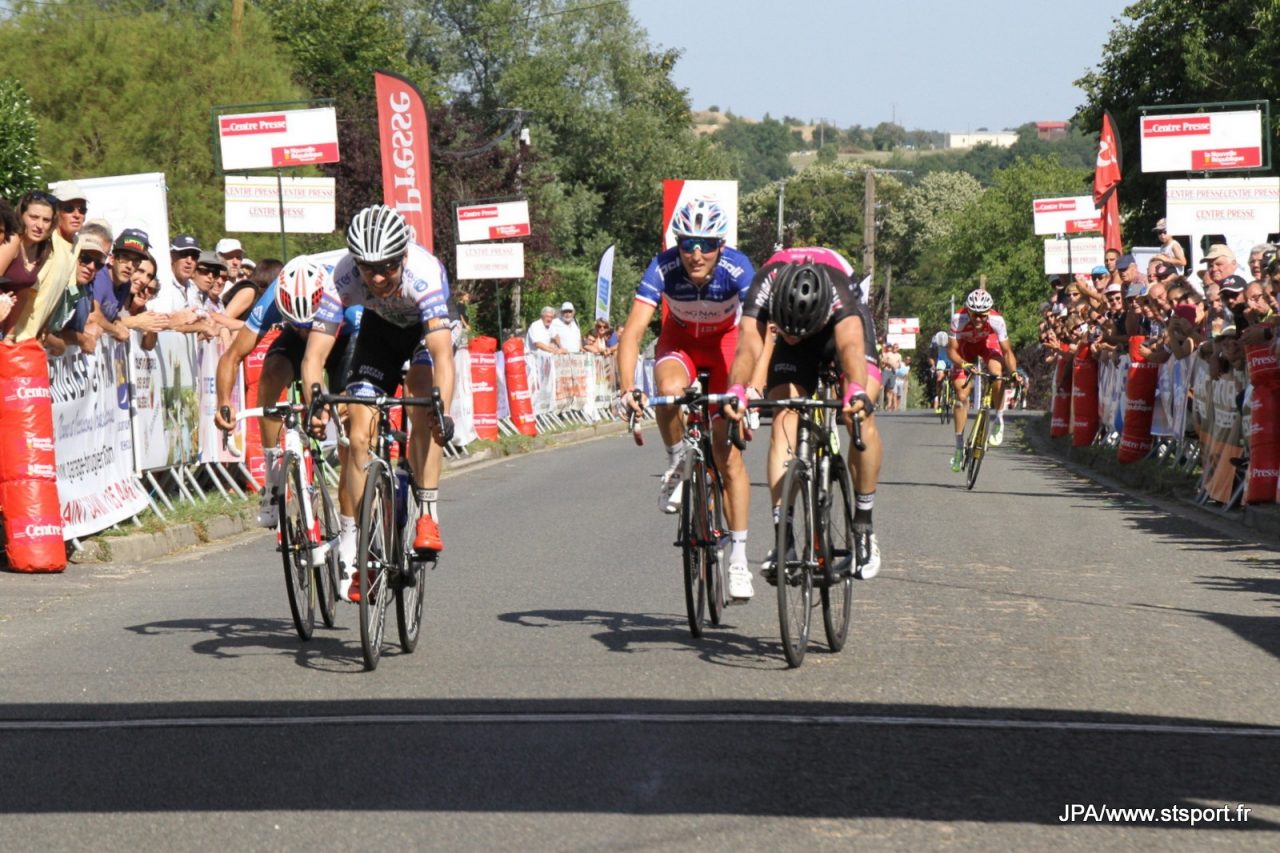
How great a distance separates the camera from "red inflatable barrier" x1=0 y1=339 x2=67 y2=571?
12.2 m

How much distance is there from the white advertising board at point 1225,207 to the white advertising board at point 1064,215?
1575cm

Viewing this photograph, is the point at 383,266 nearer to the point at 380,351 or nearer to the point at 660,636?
the point at 380,351

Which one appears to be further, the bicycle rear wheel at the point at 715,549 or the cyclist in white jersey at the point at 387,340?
the bicycle rear wheel at the point at 715,549

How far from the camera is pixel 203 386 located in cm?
1633

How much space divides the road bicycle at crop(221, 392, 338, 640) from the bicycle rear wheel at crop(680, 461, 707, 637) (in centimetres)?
156

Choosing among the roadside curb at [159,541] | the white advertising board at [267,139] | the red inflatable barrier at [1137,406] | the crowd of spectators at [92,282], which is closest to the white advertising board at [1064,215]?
the white advertising board at [267,139]

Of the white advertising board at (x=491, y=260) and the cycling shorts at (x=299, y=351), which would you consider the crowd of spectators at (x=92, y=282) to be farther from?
the white advertising board at (x=491, y=260)

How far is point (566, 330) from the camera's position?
3584 cm

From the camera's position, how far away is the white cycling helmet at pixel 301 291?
9.04m

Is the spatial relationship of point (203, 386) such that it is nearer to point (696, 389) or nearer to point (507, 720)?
point (696, 389)

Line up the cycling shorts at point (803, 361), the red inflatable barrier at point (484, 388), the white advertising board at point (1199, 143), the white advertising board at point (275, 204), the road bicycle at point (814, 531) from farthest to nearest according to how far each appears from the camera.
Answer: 1. the white advertising board at point (1199, 143)
2. the white advertising board at point (275, 204)
3. the red inflatable barrier at point (484, 388)
4. the cycling shorts at point (803, 361)
5. the road bicycle at point (814, 531)

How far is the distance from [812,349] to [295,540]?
8.56 feet

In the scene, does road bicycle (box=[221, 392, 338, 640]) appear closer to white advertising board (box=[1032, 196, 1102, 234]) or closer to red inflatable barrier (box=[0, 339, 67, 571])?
red inflatable barrier (box=[0, 339, 67, 571])

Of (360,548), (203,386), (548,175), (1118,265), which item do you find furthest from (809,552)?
(548,175)
